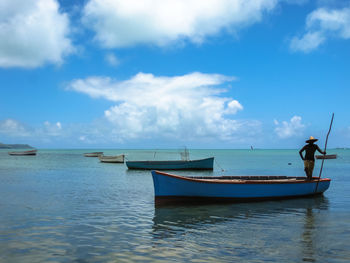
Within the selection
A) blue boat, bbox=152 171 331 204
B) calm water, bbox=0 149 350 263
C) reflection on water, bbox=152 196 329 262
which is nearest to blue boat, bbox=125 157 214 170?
calm water, bbox=0 149 350 263

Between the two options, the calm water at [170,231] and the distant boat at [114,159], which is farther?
the distant boat at [114,159]

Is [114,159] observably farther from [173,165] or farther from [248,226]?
[248,226]

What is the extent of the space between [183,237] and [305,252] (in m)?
3.60

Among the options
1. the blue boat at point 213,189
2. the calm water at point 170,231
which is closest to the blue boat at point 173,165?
the calm water at point 170,231

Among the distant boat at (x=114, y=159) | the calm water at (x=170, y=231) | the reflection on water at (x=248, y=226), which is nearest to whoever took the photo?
the calm water at (x=170, y=231)

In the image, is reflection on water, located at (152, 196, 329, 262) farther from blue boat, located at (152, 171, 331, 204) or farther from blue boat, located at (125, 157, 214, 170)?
blue boat, located at (125, 157, 214, 170)

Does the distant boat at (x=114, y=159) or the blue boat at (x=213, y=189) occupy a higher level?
the blue boat at (x=213, y=189)

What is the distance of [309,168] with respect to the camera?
55.8 ft

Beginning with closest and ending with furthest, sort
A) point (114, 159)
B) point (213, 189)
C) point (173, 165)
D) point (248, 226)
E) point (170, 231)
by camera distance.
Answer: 1. point (170, 231)
2. point (248, 226)
3. point (213, 189)
4. point (173, 165)
5. point (114, 159)

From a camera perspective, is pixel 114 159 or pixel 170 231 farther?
pixel 114 159

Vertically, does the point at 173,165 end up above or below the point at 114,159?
above

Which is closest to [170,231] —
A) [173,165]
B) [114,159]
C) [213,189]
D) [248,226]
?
[248,226]

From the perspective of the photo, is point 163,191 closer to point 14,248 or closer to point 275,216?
point 275,216

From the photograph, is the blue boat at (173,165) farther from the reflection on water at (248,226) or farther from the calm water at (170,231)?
the reflection on water at (248,226)
